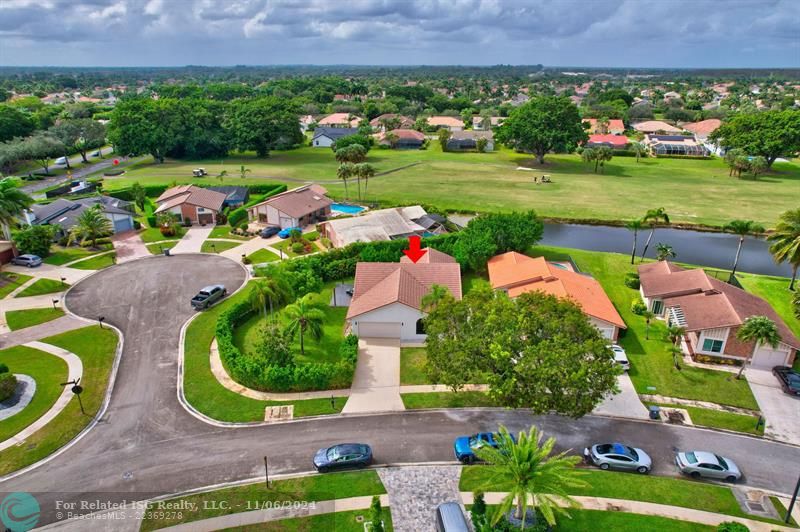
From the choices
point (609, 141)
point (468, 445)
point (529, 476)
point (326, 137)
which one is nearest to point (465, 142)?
point (326, 137)

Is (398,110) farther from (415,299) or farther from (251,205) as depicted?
(415,299)

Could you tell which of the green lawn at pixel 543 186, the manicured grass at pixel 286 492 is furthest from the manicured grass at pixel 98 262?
the manicured grass at pixel 286 492

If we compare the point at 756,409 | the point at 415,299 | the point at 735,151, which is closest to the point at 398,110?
the point at 735,151

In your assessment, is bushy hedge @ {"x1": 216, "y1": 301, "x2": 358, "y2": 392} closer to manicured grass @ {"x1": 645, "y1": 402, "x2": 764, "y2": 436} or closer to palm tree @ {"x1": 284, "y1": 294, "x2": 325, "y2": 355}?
palm tree @ {"x1": 284, "y1": 294, "x2": 325, "y2": 355}

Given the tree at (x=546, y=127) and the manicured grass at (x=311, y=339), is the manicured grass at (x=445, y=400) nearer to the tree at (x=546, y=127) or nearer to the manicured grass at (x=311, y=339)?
the manicured grass at (x=311, y=339)

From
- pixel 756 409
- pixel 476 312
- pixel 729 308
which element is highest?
pixel 476 312

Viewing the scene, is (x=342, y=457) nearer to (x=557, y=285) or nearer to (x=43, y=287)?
(x=557, y=285)
